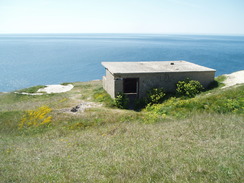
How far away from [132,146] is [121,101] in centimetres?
1206

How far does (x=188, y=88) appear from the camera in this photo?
2316 centimetres

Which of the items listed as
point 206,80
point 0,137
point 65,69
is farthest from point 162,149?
point 65,69

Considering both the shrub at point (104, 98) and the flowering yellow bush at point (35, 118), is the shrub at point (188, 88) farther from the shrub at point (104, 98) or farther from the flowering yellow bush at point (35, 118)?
the flowering yellow bush at point (35, 118)

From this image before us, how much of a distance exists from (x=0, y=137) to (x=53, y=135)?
4.35 metres

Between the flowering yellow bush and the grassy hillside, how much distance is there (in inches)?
8.5

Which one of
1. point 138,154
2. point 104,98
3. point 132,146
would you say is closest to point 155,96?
point 104,98

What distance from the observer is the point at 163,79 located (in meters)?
23.9

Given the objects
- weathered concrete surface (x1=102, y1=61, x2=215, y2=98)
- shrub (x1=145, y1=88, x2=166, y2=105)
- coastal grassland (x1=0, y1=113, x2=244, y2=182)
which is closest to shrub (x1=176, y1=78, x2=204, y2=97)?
weathered concrete surface (x1=102, y1=61, x2=215, y2=98)

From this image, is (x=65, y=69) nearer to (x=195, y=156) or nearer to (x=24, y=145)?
(x=24, y=145)

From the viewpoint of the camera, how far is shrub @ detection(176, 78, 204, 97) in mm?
23164

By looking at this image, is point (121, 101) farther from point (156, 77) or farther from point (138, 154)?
point (138, 154)

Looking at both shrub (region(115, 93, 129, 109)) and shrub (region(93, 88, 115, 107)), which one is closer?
shrub (region(115, 93, 129, 109))

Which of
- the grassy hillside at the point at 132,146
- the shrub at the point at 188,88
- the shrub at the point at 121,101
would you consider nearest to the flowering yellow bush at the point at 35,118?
the grassy hillside at the point at 132,146

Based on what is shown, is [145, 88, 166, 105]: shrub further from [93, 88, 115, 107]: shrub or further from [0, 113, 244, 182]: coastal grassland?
[0, 113, 244, 182]: coastal grassland
